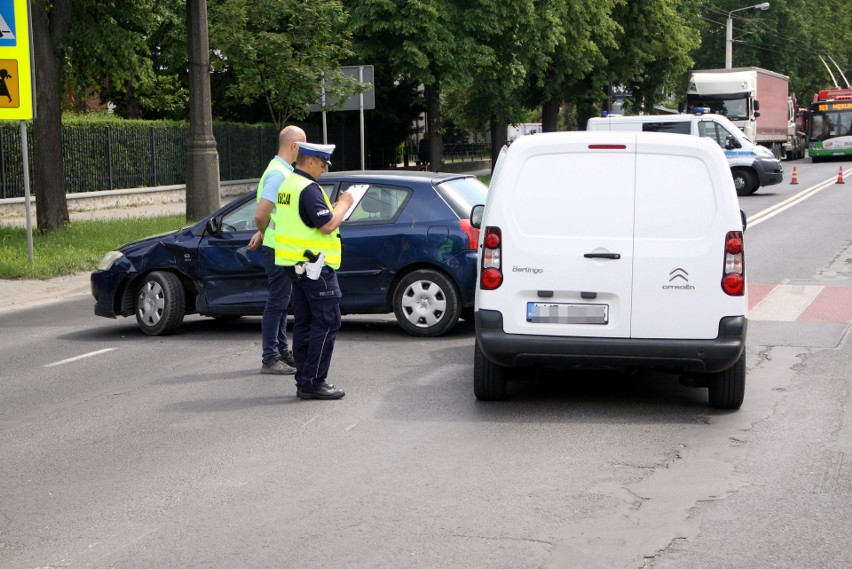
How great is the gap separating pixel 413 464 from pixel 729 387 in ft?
7.60

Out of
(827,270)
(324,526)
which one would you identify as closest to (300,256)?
(324,526)

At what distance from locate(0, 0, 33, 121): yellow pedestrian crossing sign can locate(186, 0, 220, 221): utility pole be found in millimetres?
3018

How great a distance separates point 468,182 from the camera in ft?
39.1

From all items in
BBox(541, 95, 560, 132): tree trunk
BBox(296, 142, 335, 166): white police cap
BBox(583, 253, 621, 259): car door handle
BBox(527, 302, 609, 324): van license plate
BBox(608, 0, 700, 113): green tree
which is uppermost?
BBox(608, 0, 700, 113): green tree

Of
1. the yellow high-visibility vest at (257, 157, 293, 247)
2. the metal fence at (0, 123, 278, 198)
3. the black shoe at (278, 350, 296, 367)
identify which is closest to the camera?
the yellow high-visibility vest at (257, 157, 293, 247)

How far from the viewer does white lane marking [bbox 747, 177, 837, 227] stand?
25008 mm

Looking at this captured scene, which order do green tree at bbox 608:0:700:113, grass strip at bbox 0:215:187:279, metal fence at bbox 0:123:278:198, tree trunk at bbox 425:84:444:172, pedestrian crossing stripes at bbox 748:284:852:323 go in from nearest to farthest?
1. pedestrian crossing stripes at bbox 748:284:852:323
2. grass strip at bbox 0:215:187:279
3. metal fence at bbox 0:123:278:198
4. tree trunk at bbox 425:84:444:172
5. green tree at bbox 608:0:700:113

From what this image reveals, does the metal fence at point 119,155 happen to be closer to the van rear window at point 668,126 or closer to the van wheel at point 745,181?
the van rear window at point 668,126

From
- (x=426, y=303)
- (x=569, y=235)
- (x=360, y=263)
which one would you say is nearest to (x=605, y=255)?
(x=569, y=235)

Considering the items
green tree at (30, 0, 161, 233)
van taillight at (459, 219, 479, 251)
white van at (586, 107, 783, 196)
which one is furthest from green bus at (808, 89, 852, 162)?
van taillight at (459, 219, 479, 251)

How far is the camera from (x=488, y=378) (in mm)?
8195

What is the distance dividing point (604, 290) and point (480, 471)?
1.81m

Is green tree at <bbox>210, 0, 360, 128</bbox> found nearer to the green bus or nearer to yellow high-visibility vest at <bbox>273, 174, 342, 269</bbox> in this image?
yellow high-visibility vest at <bbox>273, 174, 342, 269</bbox>

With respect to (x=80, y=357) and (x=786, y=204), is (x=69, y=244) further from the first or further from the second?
(x=786, y=204)
